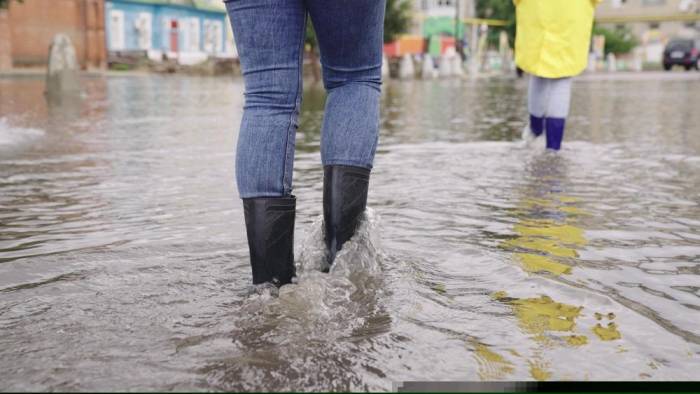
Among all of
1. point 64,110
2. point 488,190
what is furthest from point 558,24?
point 64,110

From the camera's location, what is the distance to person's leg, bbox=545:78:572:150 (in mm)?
4805

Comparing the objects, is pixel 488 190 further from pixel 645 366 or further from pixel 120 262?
pixel 645 366

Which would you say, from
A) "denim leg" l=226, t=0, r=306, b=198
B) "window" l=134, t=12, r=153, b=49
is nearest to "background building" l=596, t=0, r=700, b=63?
"window" l=134, t=12, r=153, b=49

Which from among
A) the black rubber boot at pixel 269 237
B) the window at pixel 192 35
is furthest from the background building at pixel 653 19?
the black rubber boot at pixel 269 237

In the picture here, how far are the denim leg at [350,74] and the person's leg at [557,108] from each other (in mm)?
3032

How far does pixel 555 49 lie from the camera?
15.8 feet

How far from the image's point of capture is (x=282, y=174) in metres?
1.78

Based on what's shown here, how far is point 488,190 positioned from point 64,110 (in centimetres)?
670

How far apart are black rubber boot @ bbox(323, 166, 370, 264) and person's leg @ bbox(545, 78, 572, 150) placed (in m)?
3.17

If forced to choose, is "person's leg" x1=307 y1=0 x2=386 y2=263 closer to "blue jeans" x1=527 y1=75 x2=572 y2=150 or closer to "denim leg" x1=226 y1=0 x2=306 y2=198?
"denim leg" x1=226 y1=0 x2=306 y2=198

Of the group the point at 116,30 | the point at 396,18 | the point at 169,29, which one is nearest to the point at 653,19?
the point at 396,18

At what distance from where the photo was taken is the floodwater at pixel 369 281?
4.41 feet

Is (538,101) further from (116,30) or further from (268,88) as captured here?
(116,30)

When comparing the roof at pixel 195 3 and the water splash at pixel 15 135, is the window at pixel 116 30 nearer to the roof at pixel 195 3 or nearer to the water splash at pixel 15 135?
the roof at pixel 195 3
